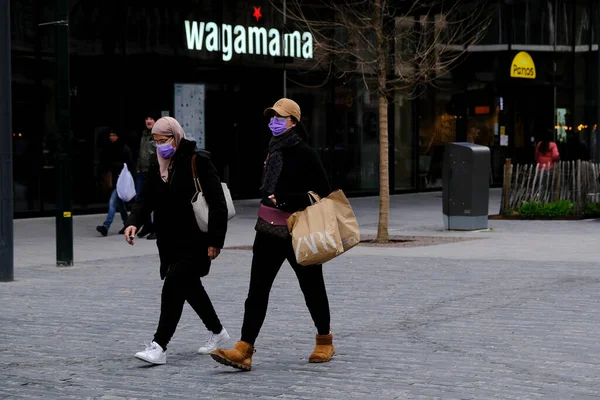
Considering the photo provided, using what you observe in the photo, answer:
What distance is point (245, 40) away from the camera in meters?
25.3

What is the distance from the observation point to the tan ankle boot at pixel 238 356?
7.04m

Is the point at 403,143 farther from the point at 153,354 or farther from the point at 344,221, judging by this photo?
the point at 153,354

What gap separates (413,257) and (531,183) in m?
7.26

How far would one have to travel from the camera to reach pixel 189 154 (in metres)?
7.54

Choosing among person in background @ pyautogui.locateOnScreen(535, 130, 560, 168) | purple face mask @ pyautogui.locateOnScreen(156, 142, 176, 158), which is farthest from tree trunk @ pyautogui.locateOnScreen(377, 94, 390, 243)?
purple face mask @ pyautogui.locateOnScreen(156, 142, 176, 158)

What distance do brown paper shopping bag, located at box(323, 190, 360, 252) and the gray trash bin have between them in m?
11.2

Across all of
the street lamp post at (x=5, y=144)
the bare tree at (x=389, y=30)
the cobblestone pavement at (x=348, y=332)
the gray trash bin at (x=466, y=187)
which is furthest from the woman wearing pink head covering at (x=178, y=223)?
the bare tree at (x=389, y=30)

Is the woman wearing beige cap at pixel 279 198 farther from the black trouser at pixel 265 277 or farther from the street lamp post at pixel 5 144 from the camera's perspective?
the street lamp post at pixel 5 144

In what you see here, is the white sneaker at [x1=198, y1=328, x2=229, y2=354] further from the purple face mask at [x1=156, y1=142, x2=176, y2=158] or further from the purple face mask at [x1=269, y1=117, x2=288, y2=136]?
the purple face mask at [x1=269, y1=117, x2=288, y2=136]

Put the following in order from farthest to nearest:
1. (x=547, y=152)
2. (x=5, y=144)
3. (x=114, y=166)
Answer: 1. (x=547, y=152)
2. (x=114, y=166)
3. (x=5, y=144)

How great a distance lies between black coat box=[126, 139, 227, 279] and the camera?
7.41 m

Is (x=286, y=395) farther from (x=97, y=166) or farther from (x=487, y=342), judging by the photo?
(x=97, y=166)

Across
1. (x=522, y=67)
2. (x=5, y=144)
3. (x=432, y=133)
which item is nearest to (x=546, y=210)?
(x=432, y=133)

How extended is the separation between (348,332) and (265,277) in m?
1.56
